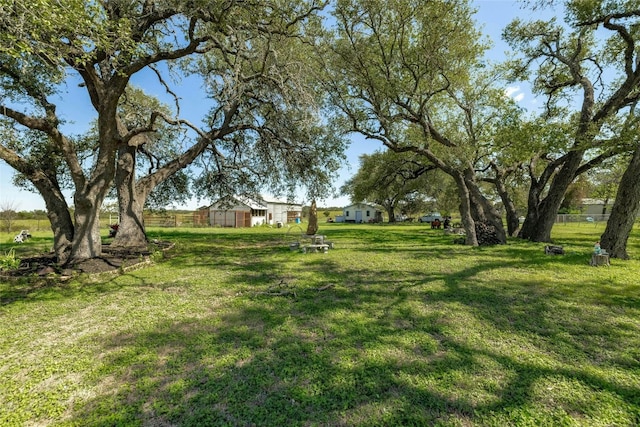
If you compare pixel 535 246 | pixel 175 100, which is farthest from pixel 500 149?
pixel 175 100

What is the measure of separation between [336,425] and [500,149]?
1317 centimetres

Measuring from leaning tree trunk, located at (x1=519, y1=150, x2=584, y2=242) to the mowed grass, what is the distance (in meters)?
7.42

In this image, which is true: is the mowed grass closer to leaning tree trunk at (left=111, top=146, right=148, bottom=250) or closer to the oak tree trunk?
the oak tree trunk

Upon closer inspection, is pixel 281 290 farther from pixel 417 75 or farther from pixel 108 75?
pixel 417 75

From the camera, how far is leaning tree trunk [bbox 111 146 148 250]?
10.0 meters

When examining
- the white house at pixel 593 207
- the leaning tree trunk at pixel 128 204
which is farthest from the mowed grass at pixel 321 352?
the white house at pixel 593 207

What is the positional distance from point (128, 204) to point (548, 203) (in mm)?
17430

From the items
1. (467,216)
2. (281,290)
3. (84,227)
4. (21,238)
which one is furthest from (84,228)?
(467,216)

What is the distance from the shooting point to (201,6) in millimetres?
5953

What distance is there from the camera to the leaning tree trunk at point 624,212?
816 centimetres

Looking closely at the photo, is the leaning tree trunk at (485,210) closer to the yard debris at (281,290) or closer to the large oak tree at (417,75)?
the large oak tree at (417,75)

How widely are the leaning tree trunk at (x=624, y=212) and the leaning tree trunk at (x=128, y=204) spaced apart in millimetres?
15237

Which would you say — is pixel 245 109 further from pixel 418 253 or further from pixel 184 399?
pixel 184 399

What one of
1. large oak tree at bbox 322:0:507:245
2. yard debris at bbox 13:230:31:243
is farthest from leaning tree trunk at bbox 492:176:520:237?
yard debris at bbox 13:230:31:243
